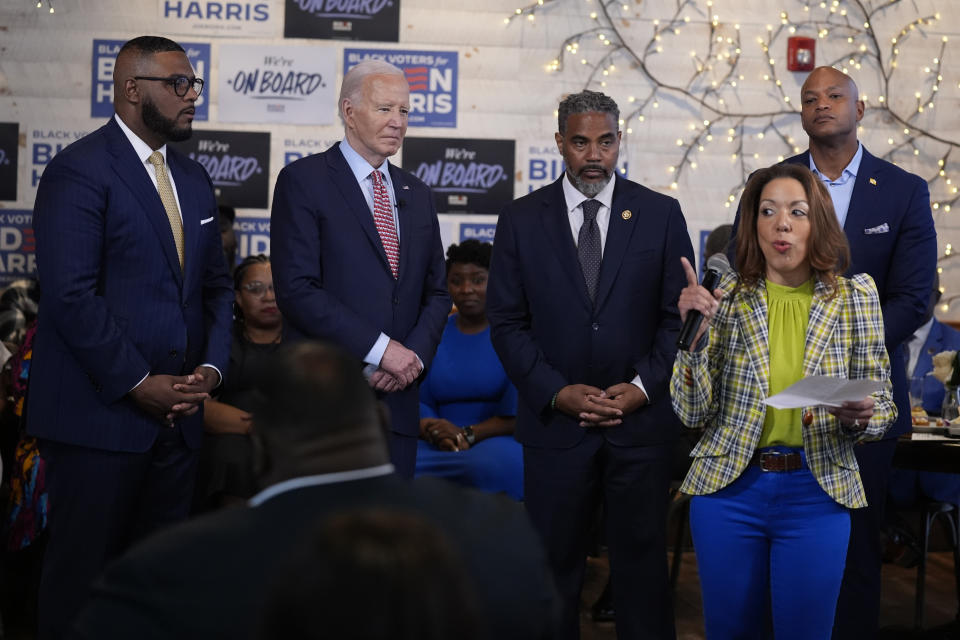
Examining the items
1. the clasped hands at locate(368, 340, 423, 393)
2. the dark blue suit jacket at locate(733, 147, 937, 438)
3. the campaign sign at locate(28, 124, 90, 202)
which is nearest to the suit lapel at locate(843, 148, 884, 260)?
the dark blue suit jacket at locate(733, 147, 937, 438)

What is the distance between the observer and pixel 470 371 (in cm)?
450

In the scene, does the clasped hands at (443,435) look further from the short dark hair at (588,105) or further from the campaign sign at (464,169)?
the campaign sign at (464,169)

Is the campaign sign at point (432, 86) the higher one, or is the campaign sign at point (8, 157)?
the campaign sign at point (432, 86)

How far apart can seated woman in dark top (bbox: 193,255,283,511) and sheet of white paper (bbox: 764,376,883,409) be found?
2.20m

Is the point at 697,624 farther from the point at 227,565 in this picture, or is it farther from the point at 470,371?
the point at 227,565

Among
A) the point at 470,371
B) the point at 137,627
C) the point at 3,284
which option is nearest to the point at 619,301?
the point at 470,371

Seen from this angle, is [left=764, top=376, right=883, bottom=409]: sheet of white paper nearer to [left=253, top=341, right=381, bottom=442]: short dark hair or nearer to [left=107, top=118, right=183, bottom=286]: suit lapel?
[left=253, top=341, right=381, bottom=442]: short dark hair

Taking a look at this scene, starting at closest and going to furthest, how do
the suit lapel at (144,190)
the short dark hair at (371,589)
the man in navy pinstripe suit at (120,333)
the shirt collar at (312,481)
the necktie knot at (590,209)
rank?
the short dark hair at (371,589) < the shirt collar at (312,481) < the man in navy pinstripe suit at (120,333) < the suit lapel at (144,190) < the necktie knot at (590,209)

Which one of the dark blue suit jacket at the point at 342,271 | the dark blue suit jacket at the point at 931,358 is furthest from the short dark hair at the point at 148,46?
the dark blue suit jacket at the point at 931,358

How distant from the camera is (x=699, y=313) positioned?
8.73 feet

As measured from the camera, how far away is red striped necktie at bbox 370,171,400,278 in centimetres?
330

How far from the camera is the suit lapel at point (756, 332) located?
271 cm

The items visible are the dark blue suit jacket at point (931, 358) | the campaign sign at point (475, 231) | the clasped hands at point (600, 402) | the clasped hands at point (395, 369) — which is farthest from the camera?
the campaign sign at point (475, 231)

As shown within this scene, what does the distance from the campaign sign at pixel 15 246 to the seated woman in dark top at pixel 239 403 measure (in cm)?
165
